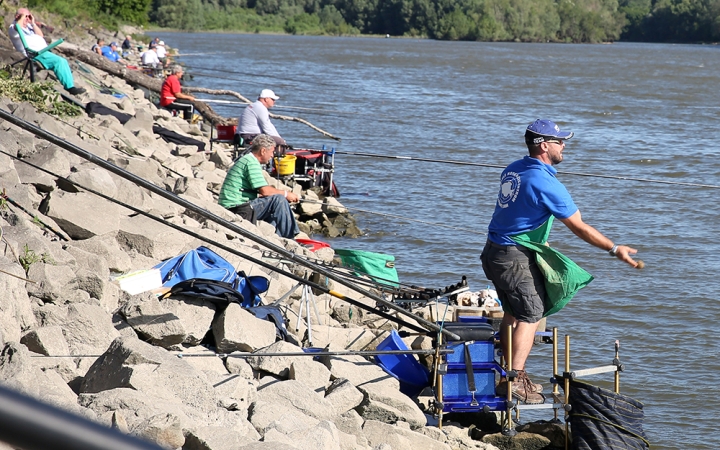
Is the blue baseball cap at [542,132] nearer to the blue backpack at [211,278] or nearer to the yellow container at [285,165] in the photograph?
the blue backpack at [211,278]

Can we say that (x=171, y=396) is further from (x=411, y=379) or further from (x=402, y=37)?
(x=402, y=37)

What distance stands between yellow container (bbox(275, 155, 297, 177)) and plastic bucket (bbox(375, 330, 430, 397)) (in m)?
6.39

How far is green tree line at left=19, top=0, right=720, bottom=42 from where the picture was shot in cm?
11081

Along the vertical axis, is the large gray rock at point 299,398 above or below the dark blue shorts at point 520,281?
below

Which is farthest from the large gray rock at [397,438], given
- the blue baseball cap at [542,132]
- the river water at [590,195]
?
the river water at [590,195]

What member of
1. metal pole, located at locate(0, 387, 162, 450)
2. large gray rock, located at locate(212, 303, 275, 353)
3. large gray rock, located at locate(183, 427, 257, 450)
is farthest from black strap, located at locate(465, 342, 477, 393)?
metal pole, located at locate(0, 387, 162, 450)

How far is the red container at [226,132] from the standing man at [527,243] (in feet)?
28.4

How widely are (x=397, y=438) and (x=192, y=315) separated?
1370 millimetres

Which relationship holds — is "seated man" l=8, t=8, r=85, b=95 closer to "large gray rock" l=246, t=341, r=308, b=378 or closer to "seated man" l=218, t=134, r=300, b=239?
"seated man" l=218, t=134, r=300, b=239

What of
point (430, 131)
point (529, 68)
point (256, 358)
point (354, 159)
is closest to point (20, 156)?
point (256, 358)

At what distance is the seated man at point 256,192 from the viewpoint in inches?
334

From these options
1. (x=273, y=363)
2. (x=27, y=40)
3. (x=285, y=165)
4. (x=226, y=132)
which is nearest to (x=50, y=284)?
(x=273, y=363)

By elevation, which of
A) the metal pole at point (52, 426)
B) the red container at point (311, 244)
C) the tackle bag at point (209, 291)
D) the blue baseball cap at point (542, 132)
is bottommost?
the red container at point (311, 244)

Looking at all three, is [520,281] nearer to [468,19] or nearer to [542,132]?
[542,132]
